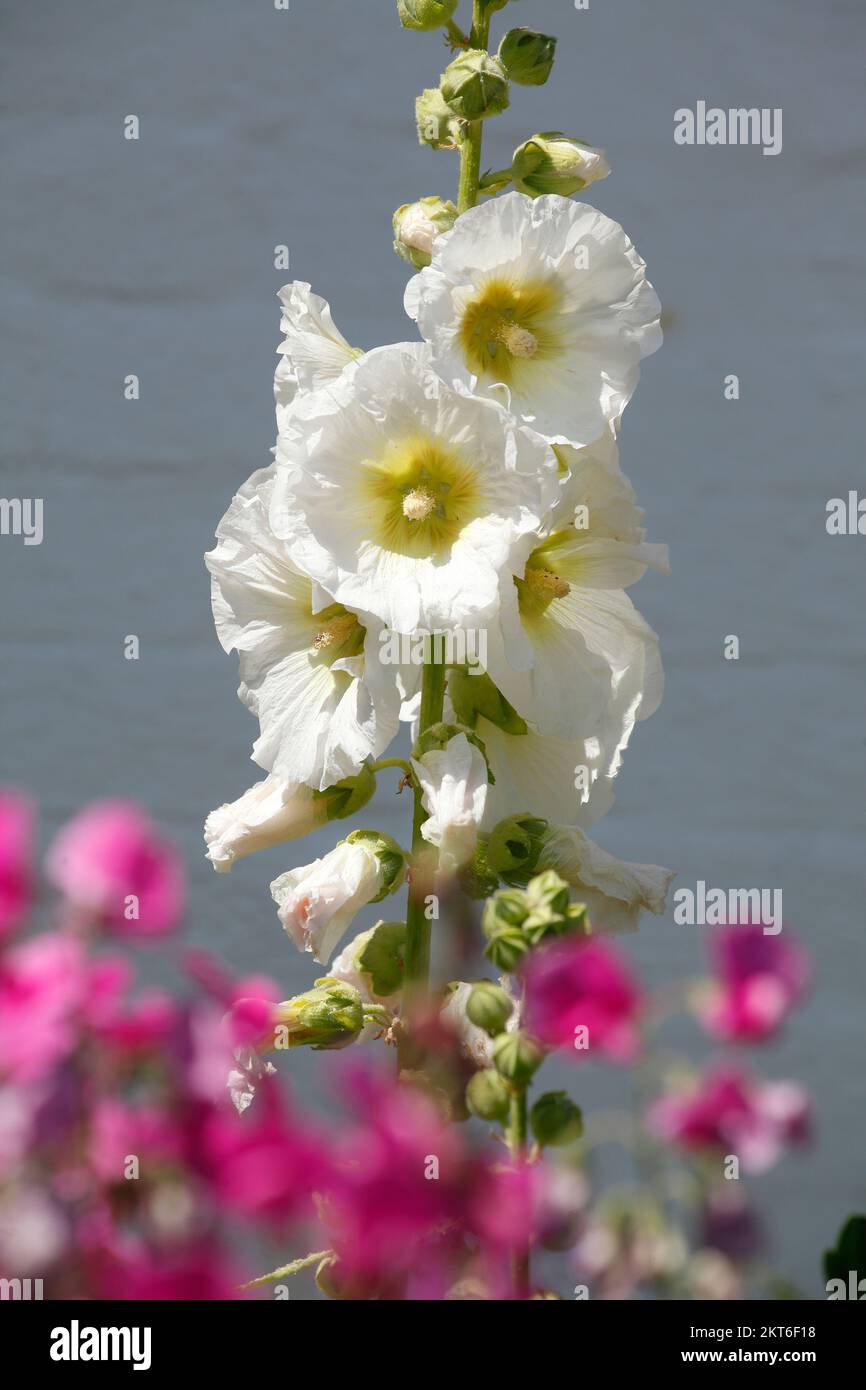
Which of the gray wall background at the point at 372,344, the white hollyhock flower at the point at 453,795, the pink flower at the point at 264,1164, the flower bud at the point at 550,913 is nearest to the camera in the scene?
the pink flower at the point at 264,1164

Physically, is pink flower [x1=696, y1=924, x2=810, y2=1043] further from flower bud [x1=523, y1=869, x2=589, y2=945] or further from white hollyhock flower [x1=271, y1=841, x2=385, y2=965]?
white hollyhock flower [x1=271, y1=841, x2=385, y2=965]

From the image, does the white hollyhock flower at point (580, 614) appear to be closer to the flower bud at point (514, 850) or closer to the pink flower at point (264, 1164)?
the flower bud at point (514, 850)

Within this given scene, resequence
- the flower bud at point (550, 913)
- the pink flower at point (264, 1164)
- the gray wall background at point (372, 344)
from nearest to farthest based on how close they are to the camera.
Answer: the pink flower at point (264, 1164) < the flower bud at point (550, 913) < the gray wall background at point (372, 344)

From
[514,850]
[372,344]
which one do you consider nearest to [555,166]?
[514,850]

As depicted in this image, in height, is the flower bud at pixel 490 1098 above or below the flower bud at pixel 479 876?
below

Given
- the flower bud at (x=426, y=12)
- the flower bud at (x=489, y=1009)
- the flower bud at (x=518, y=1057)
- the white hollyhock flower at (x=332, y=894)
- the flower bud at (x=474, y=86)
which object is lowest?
the flower bud at (x=518, y=1057)

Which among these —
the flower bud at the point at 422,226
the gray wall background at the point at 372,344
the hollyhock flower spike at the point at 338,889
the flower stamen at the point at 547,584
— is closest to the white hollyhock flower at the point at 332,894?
the hollyhock flower spike at the point at 338,889

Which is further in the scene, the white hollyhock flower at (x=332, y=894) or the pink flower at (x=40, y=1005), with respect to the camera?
the white hollyhock flower at (x=332, y=894)
